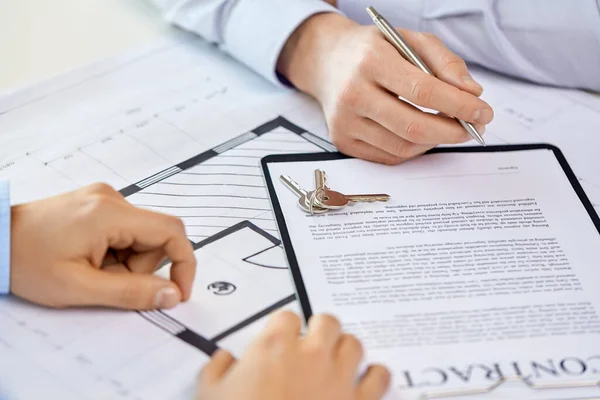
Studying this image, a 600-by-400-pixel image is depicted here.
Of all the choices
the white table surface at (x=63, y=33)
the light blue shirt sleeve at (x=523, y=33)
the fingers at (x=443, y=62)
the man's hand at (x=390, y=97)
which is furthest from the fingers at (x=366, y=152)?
the white table surface at (x=63, y=33)

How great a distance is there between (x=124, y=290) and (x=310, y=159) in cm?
28

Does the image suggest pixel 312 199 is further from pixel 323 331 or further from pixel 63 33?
pixel 63 33

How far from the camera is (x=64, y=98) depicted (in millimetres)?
911

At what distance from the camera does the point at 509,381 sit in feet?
1.99

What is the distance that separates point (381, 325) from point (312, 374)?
0.10m

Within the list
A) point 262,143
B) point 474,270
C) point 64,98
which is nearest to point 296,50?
point 262,143

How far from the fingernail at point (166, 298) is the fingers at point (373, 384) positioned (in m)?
0.17

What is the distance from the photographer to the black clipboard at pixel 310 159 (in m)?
0.69

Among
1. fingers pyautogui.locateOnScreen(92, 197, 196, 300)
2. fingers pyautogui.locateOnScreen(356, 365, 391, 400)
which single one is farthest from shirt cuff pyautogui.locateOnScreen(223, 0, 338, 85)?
fingers pyautogui.locateOnScreen(356, 365, 391, 400)

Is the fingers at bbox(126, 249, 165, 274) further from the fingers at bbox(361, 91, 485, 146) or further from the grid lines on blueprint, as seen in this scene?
the fingers at bbox(361, 91, 485, 146)

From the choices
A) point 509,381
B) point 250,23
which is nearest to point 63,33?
point 250,23

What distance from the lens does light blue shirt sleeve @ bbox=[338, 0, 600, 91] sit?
0.95 meters

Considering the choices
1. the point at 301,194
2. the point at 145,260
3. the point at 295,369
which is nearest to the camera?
the point at 295,369

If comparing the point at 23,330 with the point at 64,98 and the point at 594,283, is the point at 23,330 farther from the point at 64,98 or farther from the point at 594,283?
the point at 594,283
